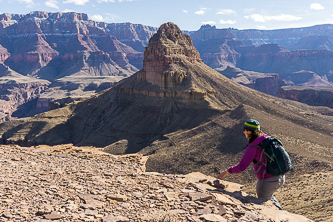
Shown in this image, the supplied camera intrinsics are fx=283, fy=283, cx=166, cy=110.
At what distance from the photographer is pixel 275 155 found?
29.8ft

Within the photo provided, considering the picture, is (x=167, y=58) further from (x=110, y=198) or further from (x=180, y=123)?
(x=110, y=198)

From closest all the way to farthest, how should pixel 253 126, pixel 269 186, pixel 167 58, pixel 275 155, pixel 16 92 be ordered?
1. pixel 275 155
2. pixel 253 126
3. pixel 269 186
4. pixel 167 58
5. pixel 16 92

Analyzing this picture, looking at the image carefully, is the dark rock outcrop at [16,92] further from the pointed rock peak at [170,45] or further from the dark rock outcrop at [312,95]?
the dark rock outcrop at [312,95]

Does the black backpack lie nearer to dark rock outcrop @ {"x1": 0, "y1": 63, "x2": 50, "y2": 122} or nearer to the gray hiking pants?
the gray hiking pants

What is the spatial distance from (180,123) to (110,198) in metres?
41.4

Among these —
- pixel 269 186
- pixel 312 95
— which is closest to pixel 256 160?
pixel 269 186

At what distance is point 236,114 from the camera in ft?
150

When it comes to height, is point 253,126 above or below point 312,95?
above

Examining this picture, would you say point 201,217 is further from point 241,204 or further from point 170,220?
point 241,204

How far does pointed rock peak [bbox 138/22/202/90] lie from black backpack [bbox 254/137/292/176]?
51489mm

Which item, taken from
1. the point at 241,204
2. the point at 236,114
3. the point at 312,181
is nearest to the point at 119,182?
the point at 241,204

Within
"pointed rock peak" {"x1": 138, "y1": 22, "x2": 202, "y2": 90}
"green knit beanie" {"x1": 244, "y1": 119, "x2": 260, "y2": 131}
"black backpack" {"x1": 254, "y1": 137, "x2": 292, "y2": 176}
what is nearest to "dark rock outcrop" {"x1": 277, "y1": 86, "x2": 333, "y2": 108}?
"pointed rock peak" {"x1": 138, "y1": 22, "x2": 202, "y2": 90}

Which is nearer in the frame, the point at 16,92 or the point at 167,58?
the point at 167,58

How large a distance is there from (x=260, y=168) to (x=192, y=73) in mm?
54148
